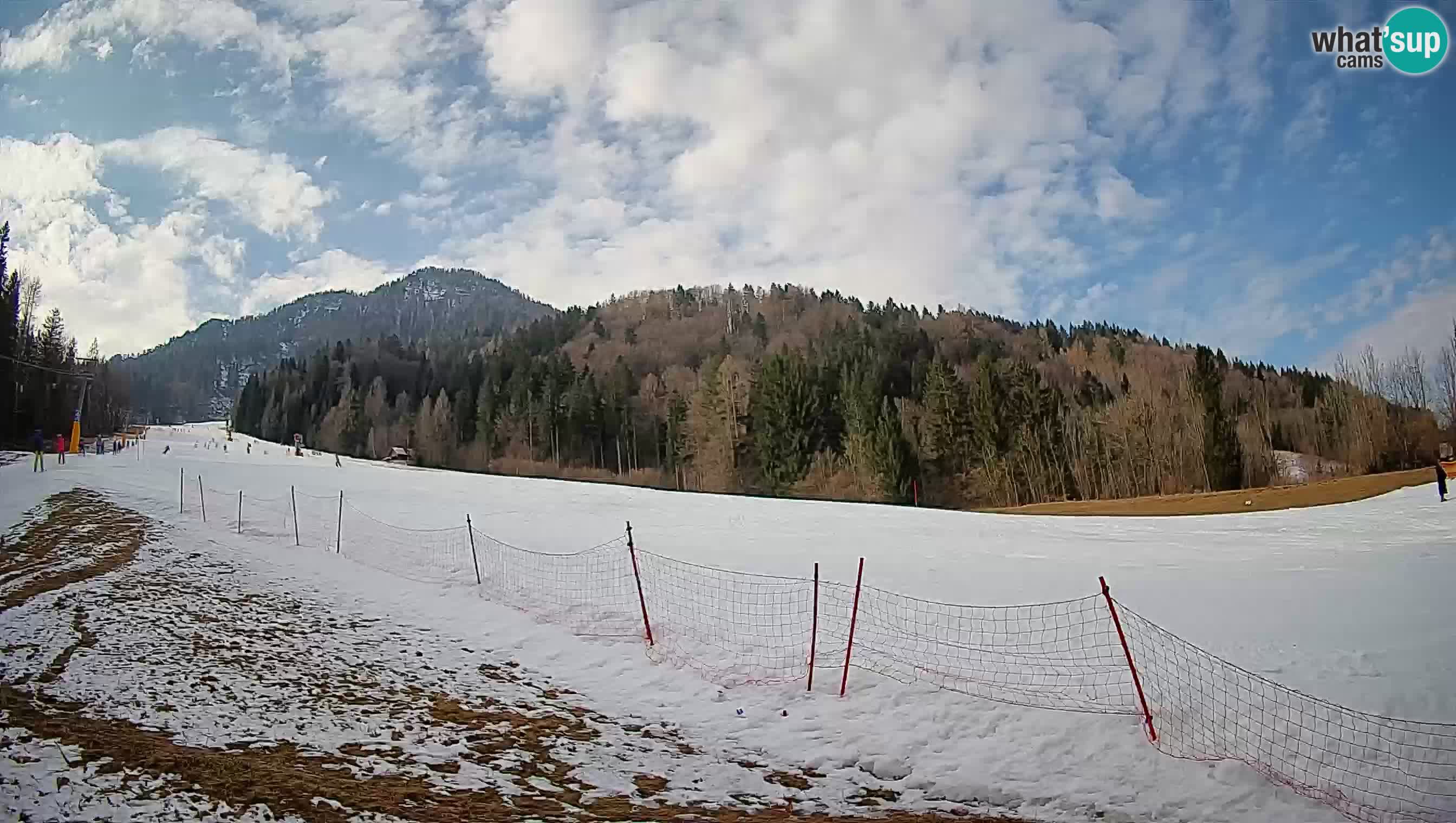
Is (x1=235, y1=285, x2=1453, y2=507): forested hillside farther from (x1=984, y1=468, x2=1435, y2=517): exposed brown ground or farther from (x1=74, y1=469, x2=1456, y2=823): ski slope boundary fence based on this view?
(x1=74, y1=469, x2=1456, y2=823): ski slope boundary fence

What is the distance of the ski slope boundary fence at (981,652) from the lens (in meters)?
6.81

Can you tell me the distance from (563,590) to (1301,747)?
10.8m

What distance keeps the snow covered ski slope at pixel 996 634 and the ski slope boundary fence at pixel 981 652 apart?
0.15 ft

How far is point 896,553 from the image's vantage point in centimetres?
1819

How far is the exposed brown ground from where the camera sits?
107ft

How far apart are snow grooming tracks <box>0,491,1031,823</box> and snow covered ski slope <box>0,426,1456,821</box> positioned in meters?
0.92

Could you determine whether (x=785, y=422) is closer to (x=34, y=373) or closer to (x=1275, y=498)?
(x=1275, y=498)

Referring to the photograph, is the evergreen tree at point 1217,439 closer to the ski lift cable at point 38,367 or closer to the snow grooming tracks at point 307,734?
the snow grooming tracks at point 307,734

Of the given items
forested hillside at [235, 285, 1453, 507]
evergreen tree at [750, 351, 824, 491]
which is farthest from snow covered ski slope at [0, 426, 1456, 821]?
evergreen tree at [750, 351, 824, 491]

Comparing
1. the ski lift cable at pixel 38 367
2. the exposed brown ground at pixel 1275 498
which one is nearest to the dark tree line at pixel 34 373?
the ski lift cable at pixel 38 367

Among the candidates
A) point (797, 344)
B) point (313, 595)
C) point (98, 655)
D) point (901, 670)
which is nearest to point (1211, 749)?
point (901, 670)

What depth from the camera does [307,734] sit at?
6.51 m

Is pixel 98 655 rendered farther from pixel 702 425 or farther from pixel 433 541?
pixel 702 425

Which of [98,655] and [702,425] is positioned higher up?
[702,425]
